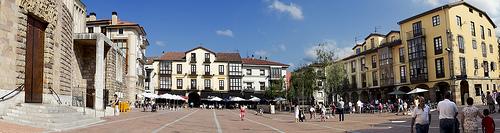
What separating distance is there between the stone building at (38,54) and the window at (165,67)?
154 ft

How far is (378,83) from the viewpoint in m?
60.1

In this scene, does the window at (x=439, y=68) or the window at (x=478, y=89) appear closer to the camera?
the window at (x=478, y=89)

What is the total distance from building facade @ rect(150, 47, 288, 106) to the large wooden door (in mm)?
56709

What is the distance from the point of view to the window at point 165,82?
78.7 meters

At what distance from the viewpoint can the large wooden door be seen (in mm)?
19547

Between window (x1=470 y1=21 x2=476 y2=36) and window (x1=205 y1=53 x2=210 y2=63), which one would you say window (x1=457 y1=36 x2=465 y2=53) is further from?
window (x1=205 y1=53 x2=210 y2=63)

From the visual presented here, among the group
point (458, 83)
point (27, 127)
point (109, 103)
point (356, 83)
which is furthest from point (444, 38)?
point (27, 127)

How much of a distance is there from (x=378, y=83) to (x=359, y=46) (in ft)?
32.0

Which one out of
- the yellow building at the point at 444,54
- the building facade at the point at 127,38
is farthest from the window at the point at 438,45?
the building facade at the point at 127,38

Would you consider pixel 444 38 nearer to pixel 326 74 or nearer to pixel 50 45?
pixel 326 74

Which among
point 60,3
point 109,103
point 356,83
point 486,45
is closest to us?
point 60,3

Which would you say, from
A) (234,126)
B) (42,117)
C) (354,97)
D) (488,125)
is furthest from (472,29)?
(42,117)

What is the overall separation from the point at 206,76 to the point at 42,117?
6366 centimetres

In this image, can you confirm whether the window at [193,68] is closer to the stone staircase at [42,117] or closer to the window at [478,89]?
the window at [478,89]
